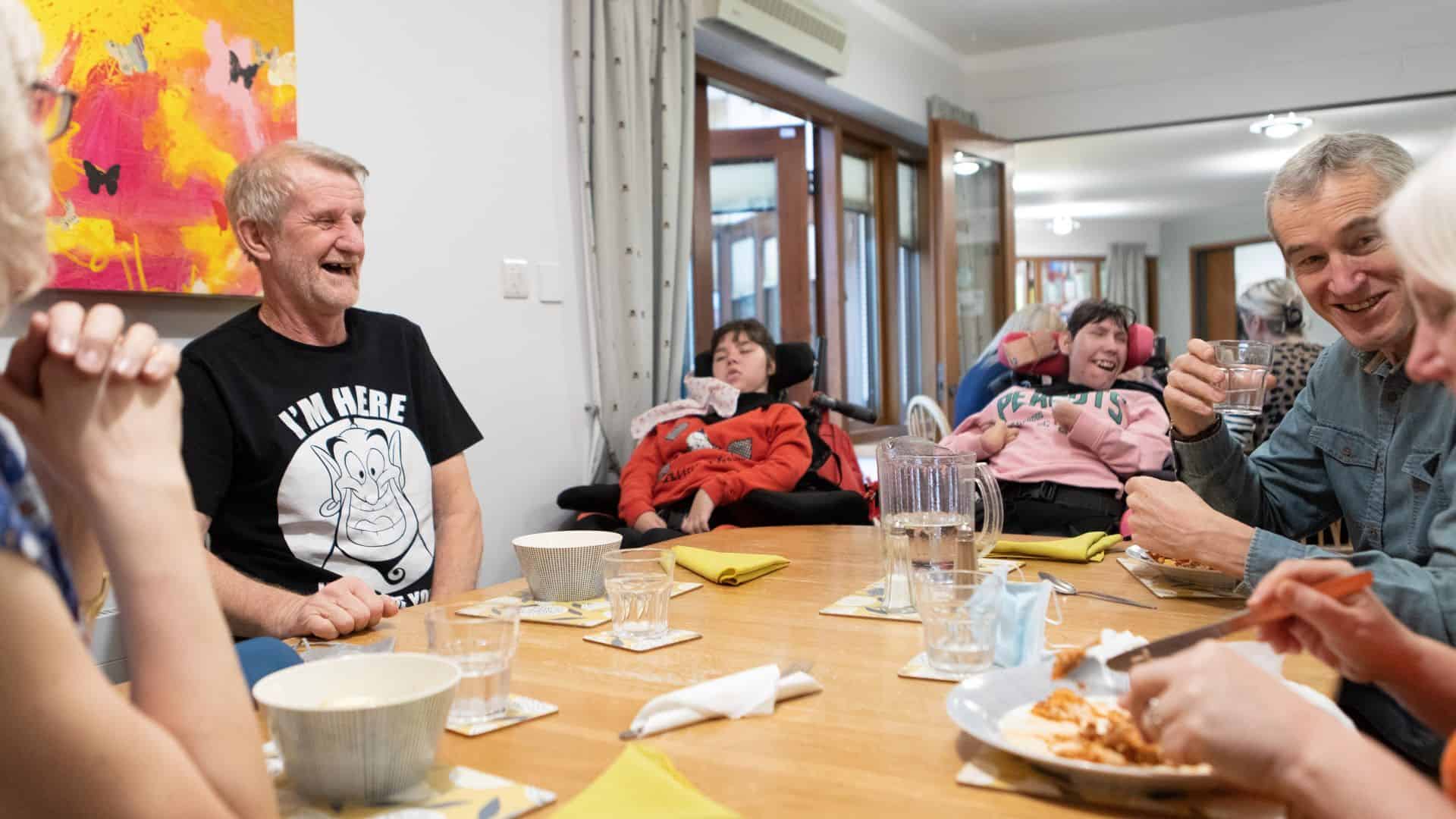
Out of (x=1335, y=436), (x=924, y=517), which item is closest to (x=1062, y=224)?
(x=1335, y=436)

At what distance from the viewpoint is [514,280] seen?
3.33 meters

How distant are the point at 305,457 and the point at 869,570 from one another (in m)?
Answer: 0.95

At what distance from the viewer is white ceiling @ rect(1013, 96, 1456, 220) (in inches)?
313

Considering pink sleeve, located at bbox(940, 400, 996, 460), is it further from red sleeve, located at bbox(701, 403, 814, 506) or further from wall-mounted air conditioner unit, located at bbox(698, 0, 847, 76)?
wall-mounted air conditioner unit, located at bbox(698, 0, 847, 76)

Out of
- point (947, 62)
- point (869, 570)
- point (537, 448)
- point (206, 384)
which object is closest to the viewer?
point (869, 570)

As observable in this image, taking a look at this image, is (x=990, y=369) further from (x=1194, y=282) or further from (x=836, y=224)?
(x=1194, y=282)

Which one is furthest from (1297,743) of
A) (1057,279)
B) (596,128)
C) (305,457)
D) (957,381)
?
(1057,279)

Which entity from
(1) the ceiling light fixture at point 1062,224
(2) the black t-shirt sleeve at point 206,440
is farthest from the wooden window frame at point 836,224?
(1) the ceiling light fixture at point 1062,224

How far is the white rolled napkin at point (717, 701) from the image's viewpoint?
0.96 meters

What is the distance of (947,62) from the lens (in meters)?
6.30

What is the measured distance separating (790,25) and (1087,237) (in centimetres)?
947

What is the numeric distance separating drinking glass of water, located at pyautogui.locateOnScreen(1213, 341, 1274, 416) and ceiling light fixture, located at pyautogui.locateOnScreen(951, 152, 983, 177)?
4.27 meters

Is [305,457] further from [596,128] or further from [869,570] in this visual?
[596,128]

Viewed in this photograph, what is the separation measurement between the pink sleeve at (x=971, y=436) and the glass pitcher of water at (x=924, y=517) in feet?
6.11
